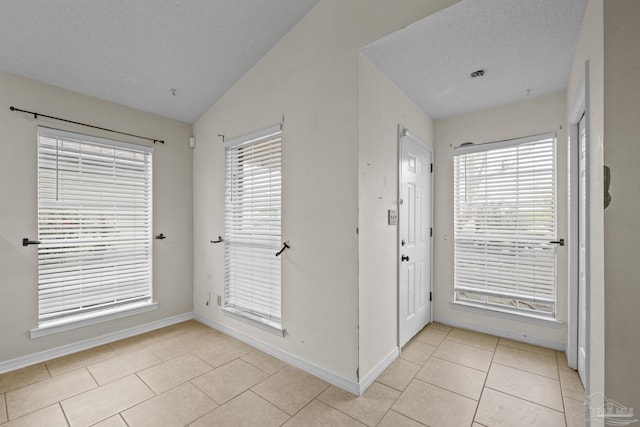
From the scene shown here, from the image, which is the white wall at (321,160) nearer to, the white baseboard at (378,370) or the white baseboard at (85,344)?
the white baseboard at (378,370)

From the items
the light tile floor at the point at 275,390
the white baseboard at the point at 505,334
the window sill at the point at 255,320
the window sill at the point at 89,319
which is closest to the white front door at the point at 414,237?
the white baseboard at the point at 505,334

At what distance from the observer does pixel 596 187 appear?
1.39 meters

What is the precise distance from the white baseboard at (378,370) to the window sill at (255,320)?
2.75ft

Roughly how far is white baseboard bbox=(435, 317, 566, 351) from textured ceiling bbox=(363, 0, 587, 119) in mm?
2381

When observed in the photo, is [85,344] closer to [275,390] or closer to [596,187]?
[275,390]

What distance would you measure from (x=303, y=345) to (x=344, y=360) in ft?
1.41

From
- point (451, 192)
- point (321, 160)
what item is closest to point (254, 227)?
point (321, 160)

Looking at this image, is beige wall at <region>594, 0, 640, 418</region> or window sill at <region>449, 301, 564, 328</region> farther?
window sill at <region>449, 301, 564, 328</region>

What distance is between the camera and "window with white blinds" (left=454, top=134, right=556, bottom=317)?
9.02ft

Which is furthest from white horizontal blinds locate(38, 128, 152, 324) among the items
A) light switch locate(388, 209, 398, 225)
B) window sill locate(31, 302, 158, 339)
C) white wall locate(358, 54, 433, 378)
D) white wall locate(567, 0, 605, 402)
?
white wall locate(567, 0, 605, 402)

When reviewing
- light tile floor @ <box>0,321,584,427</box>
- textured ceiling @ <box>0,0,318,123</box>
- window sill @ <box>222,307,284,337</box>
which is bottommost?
light tile floor @ <box>0,321,584,427</box>

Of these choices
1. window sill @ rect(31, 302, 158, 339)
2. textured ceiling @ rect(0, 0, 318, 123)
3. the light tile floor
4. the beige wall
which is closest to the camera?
the beige wall

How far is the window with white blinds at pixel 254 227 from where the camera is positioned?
2.70 meters

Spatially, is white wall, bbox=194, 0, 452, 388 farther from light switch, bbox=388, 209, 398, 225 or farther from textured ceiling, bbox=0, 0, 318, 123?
light switch, bbox=388, 209, 398, 225
